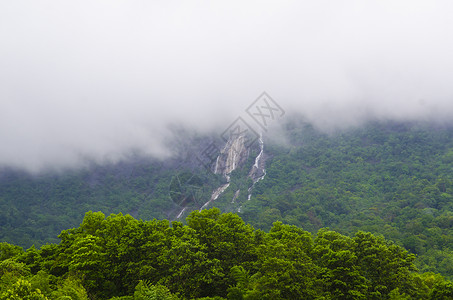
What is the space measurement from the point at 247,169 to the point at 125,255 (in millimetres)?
126016

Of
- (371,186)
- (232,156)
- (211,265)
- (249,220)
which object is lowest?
(371,186)

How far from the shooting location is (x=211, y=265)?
36375mm

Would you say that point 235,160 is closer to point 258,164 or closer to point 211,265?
point 258,164

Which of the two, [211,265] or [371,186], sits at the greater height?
[211,265]

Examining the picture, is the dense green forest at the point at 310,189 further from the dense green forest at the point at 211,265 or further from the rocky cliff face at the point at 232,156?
the dense green forest at the point at 211,265

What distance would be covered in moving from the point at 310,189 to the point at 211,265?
9885 centimetres

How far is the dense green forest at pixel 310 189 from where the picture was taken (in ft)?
316

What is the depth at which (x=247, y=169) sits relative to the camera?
534 ft

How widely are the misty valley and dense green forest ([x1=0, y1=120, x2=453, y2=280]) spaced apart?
575 mm

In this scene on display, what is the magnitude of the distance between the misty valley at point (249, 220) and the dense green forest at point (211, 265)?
141 mm

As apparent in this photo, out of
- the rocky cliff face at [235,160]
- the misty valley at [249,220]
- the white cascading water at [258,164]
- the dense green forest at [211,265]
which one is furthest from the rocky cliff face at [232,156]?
the dense green forest at [211,265]

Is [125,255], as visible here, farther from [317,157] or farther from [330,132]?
[330,132]

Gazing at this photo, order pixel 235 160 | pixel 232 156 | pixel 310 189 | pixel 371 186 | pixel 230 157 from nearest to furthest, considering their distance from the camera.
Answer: pixel 371 186 < pixel 310 189 < pixel 235 160 < pixel 230 157 < pixel 232 156

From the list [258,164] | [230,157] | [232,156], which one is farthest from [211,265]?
[232,156]
